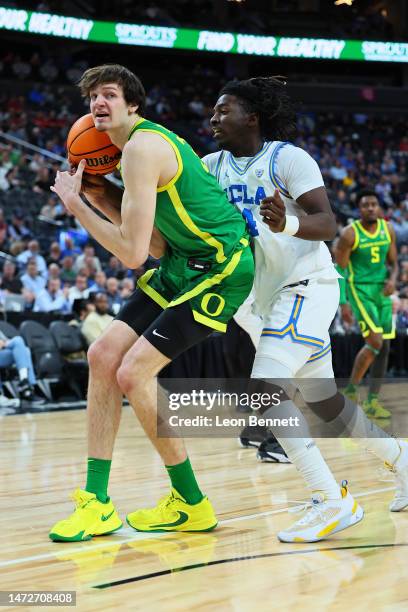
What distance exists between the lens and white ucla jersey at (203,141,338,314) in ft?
13.6

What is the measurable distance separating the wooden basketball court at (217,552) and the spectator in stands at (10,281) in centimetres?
628

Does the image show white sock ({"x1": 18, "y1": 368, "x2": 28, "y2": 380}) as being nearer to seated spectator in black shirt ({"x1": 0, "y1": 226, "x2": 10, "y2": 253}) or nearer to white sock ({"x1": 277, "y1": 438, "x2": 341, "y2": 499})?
seated spectator in black shirt ({"x1": 0, "y1": 226, "x2": 10, "y2": 253})

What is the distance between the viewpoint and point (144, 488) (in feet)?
17.0

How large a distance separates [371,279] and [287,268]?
4987 millimetres

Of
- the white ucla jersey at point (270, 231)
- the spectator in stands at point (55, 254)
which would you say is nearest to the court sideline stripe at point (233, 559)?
the white ucla jersey at point (270, 231)

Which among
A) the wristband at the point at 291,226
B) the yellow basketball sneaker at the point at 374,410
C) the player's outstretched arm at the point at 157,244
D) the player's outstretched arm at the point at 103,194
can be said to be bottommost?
the yellow basketball sneaker at the point at 374,410

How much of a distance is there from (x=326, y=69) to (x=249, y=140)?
26.9 meters

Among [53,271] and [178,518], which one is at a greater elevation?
[53,271]

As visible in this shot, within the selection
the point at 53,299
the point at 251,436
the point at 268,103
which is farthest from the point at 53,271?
the point at 268,103

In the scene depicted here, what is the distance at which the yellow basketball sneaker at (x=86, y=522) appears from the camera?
3.79 meters

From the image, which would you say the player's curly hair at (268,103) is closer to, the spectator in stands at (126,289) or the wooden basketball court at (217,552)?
the wooden basketball court at (217,552)

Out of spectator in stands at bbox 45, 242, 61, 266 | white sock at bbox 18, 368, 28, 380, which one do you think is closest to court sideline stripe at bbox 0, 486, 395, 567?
white sock at bbox 18, 368, 28, 380

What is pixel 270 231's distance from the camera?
13.6 feet

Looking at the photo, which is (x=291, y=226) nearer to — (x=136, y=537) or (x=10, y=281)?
(x=136, y=537)
